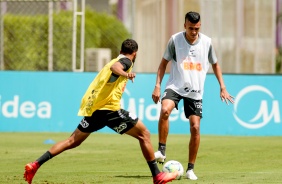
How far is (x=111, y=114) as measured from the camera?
41.3 feet

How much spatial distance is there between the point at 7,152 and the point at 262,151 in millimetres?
4722

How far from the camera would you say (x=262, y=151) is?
59.1ft

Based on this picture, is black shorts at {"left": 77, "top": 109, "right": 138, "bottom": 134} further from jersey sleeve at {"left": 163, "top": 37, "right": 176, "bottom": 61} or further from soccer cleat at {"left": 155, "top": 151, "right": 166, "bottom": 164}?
jersey sleeve at {"left": 163, "top": 37, "right": 176, "bottom": 61}

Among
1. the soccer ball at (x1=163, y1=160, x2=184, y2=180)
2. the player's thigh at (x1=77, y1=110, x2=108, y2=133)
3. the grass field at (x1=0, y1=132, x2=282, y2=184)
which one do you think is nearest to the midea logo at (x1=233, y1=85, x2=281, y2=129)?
the grass field at (x1=0, y1=132, x2=282, y2=184)

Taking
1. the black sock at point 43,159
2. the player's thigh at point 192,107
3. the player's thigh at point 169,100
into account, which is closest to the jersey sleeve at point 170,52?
the player's thigh at point 169,100

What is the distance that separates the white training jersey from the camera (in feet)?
45.7

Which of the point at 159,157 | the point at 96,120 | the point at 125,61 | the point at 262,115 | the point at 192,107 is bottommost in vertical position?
the point at 159,157

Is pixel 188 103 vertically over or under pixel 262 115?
over

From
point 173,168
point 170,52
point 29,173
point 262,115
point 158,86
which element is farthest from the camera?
point 262,115

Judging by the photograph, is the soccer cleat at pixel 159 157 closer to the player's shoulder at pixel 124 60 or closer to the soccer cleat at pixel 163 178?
the soccer cleat at pixel 163 178

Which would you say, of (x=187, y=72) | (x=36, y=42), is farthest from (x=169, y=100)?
(x=36, y=42)

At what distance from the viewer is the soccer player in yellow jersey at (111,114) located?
1244 centimetres

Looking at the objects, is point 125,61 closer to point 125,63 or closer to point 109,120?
point 125,63

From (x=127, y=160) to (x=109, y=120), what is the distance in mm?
3982
